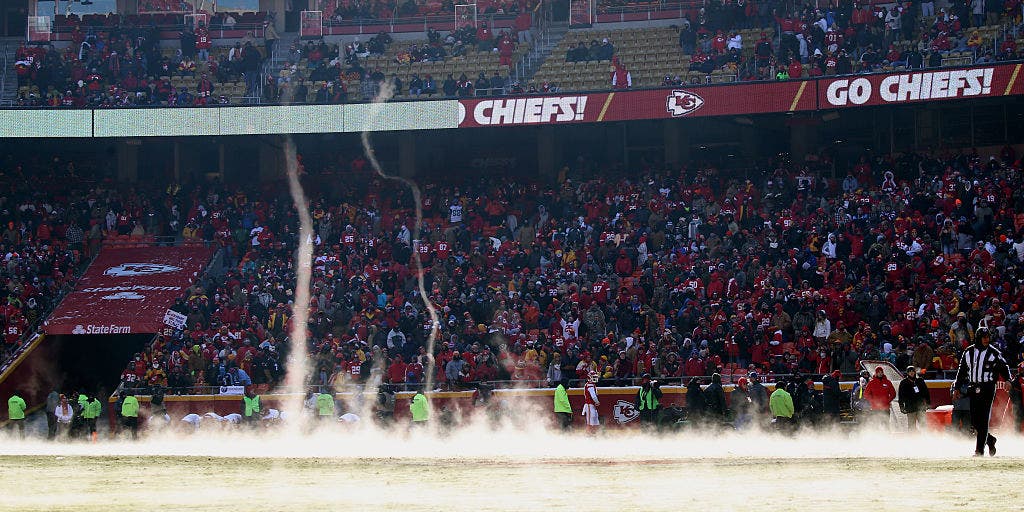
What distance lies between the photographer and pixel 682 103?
2981 centimetres

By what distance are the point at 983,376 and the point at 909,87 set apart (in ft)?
49.1

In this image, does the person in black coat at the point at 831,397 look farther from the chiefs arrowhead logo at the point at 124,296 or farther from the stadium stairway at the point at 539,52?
the chiefs arrowhead logo at the point at 124,296

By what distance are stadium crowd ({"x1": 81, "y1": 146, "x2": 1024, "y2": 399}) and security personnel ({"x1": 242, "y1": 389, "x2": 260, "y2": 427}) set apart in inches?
50.6

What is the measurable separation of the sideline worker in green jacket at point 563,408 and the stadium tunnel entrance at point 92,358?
1283 cm

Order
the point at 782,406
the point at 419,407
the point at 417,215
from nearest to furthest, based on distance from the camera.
A: the point at 782,406, the point at 419,407, the point at 417,215

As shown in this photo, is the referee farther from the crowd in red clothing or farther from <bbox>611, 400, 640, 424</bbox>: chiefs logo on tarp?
the crowd in red clothing

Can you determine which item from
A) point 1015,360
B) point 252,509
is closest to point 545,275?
point 1015,360

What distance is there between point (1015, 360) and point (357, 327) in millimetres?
12836

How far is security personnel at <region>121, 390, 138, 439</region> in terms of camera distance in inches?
918

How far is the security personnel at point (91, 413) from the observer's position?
23.6 meters

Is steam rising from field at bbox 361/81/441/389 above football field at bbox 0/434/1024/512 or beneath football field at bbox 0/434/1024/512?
above

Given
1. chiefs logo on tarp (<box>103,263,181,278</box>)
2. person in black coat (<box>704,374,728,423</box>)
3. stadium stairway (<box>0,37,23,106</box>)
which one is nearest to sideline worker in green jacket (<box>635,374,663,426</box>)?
person in black coat (<box>704,374,728,423</box>)

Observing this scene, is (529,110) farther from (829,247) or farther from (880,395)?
(880,395)

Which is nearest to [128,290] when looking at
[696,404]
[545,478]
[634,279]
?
[634,279]
